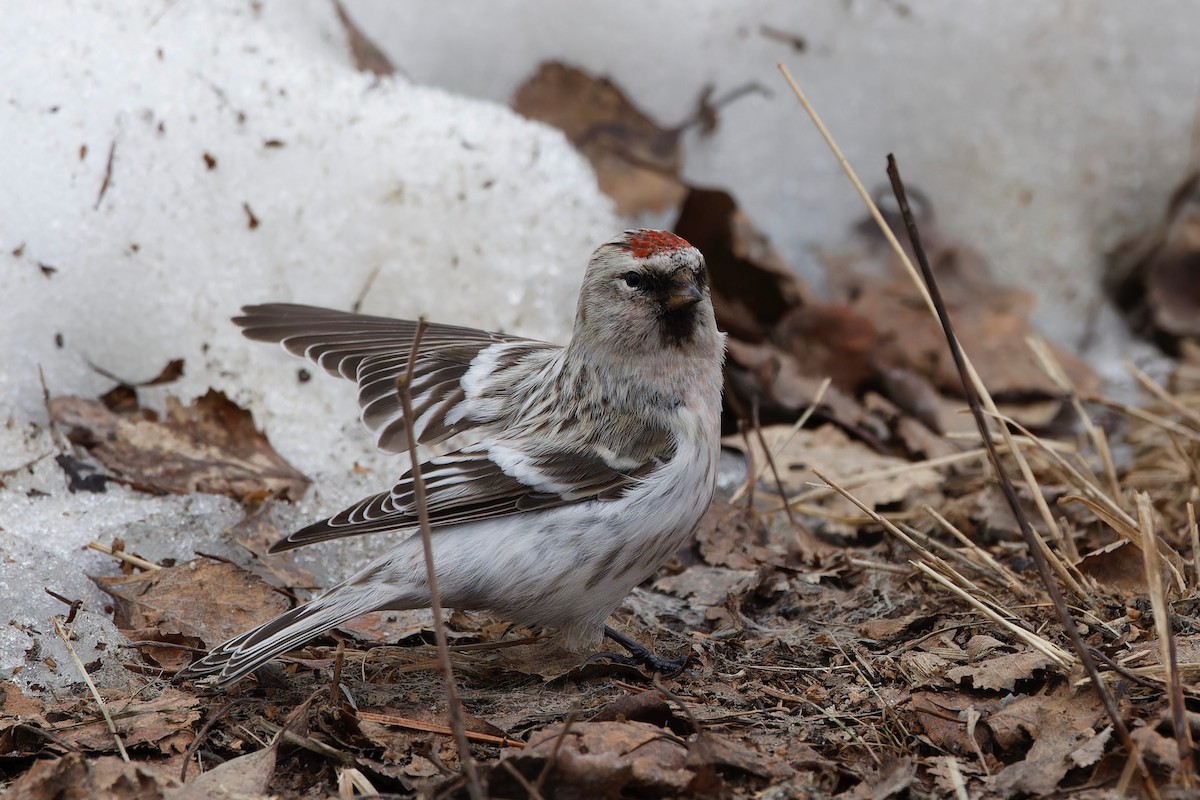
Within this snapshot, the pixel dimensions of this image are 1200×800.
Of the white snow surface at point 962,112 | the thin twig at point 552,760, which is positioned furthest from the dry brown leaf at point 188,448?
the white snow surface at point 962,112

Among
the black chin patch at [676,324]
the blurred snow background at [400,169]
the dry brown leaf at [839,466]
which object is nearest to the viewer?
the black chin patch at [676,324]

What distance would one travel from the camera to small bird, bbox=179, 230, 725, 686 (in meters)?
2.87

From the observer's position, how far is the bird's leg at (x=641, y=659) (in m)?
3.02

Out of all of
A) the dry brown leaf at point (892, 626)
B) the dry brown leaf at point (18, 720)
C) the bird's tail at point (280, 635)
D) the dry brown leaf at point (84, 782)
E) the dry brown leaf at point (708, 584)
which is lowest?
the dry brown leaf at point (708, 584)

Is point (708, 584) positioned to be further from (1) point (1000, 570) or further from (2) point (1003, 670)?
(2) point (1003, 670)

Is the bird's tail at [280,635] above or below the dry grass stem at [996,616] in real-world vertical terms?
below

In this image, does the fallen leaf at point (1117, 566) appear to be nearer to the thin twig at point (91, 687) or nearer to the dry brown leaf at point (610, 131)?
the thin twig at point (91, 687)

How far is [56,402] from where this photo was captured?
3.86 meters

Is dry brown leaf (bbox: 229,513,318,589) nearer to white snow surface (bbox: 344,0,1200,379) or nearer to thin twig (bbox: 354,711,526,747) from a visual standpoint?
thin twig (bbox: 354,711,526,747)

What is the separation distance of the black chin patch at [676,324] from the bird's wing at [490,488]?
0.29 m

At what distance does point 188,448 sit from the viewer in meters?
3.85

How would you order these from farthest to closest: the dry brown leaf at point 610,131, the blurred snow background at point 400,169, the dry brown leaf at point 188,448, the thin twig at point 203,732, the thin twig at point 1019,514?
the dry brown leaf at point 610,131, the blurred snow background at point 400,169, the dry brown leaf at point 188,448, the thin twig at point 203,732, the thin twig at point 1019,514

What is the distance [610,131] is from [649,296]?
2.48 m

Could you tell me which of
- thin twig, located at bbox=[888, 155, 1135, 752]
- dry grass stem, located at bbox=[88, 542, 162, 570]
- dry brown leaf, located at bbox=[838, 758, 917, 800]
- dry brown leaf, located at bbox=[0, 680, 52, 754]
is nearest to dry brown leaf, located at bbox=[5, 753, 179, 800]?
dry brown leaf, located at bbox=[0, 680, 52, 754]
